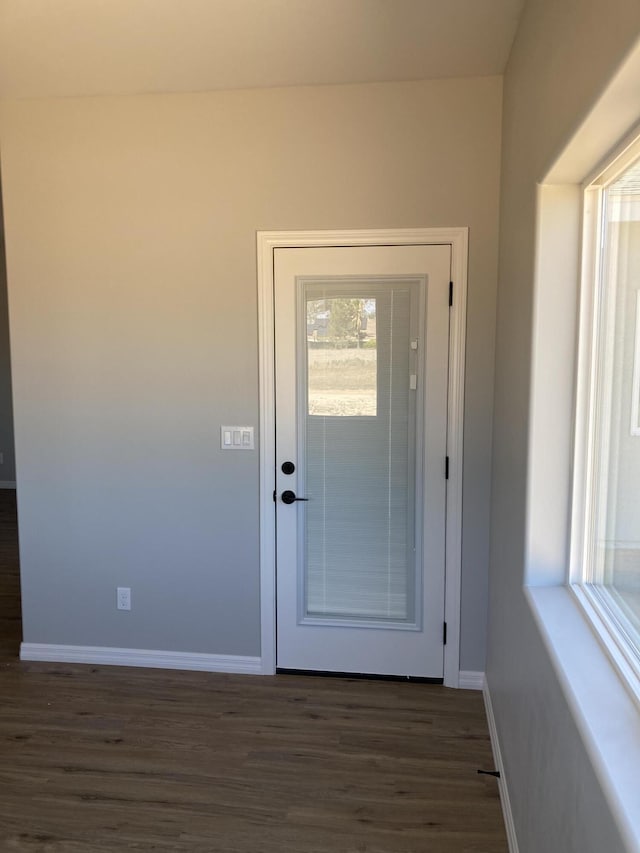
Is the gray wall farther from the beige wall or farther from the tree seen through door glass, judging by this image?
the tree seen through door glass

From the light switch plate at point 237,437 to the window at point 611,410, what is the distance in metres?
1.63

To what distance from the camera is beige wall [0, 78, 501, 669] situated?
2727 mm

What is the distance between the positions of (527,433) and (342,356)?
119 centimetres

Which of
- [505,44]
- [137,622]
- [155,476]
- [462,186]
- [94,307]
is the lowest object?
[137,622]

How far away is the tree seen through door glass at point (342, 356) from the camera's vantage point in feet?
9.27

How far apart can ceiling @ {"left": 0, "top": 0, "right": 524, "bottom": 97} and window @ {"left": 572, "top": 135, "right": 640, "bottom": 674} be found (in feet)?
3.51

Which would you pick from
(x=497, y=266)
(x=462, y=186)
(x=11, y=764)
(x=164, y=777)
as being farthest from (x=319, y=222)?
(x=11, y=764)

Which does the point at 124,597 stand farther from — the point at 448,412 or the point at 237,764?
the point at 448,412

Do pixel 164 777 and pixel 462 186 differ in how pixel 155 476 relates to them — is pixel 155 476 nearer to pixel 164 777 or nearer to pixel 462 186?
pixel 164 777

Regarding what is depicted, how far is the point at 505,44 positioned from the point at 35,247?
230 cm

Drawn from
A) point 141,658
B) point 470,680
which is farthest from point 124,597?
point 470,680

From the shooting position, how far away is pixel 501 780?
2195 millimetres

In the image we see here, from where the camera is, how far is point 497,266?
269 cm

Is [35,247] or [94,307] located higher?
[35,247]
